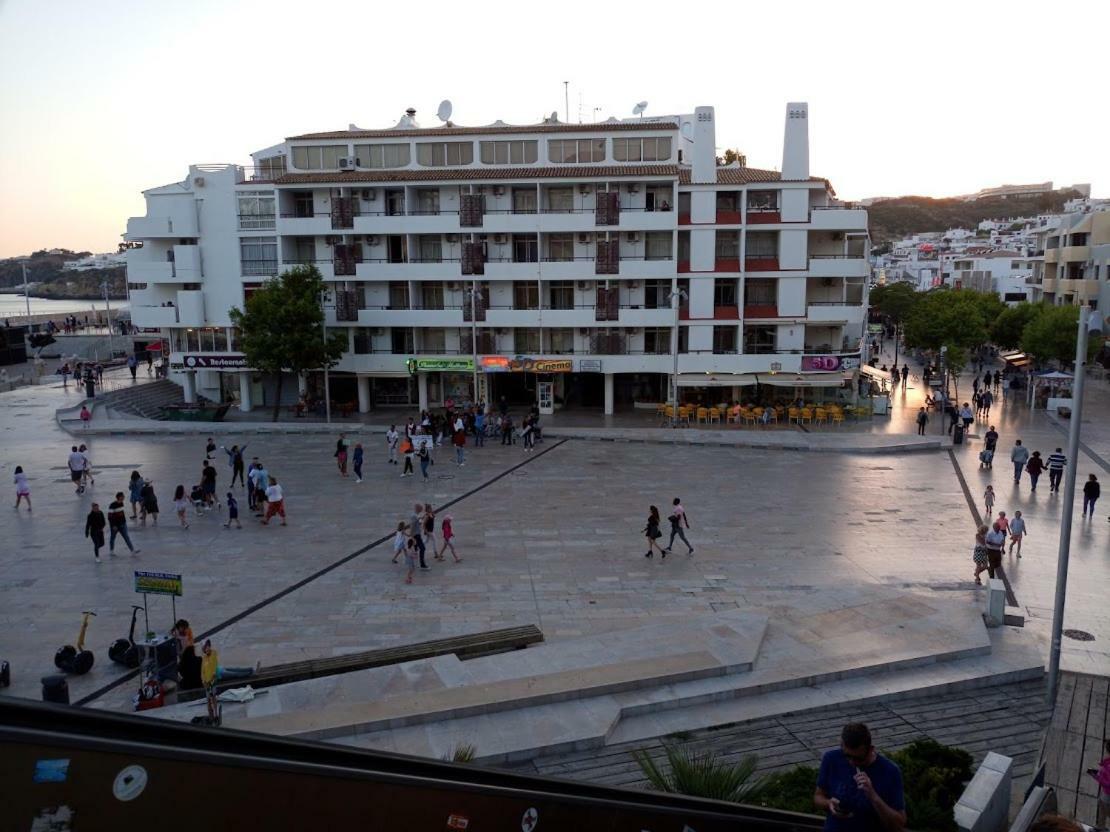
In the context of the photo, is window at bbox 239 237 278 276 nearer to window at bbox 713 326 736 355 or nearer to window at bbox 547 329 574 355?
window at bbox 547 329 574 355

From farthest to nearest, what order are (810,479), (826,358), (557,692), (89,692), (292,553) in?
1. (826,358)
2. (810,479)
3. (292,553)
4. (89,692)
5. (557,692)

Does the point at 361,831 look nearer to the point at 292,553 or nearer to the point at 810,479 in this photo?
the point at 292,553

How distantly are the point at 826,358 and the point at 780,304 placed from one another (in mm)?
3398

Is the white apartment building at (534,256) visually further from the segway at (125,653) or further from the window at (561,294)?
the segway at (125,653)

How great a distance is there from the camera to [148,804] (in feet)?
10.2

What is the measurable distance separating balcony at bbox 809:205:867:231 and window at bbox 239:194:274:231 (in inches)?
1065

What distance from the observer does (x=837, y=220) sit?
40.8m

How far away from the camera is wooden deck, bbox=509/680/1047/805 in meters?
10.6

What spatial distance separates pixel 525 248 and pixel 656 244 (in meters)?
6.46

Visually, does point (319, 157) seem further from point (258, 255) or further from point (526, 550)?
point (526, 550)

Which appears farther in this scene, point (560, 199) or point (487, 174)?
point (560, 199)

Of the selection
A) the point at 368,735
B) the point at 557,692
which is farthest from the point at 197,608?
the point at 557,692

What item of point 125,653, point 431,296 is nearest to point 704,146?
point 431,296

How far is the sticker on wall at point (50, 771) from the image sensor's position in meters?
2.84
